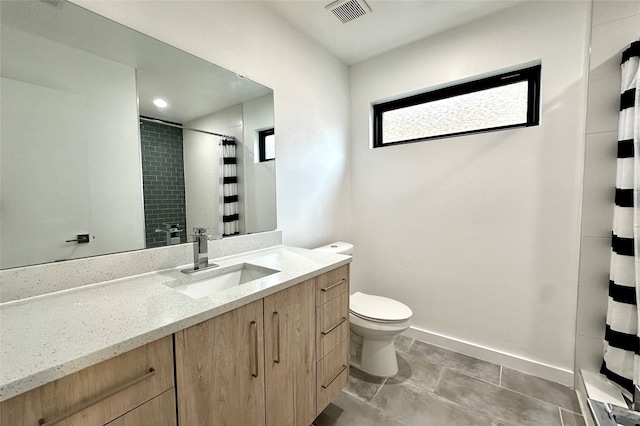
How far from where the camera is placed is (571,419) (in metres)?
1.45

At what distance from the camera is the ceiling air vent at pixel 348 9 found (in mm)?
1704

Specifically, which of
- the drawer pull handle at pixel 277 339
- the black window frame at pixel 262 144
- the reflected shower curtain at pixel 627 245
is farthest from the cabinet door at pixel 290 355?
the reflected shower curtain at pixel 627 245

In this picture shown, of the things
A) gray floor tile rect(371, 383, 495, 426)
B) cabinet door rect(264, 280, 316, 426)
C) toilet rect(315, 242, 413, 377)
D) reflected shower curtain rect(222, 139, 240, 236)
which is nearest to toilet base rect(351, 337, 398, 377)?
toilet rect(315, 242, 413, 377)

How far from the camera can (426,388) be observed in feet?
5.59

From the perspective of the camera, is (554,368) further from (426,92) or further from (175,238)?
(175,238)

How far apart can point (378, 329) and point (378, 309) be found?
0.15 m

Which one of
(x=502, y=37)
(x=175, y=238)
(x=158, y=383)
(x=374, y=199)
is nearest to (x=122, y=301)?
(x=158, y=383)

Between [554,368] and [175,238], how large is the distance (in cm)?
251

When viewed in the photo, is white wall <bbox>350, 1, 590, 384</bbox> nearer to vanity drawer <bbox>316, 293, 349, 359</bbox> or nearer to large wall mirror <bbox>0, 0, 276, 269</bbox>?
vanity drawer <bbox>316, 293, 349, 359</bbox>

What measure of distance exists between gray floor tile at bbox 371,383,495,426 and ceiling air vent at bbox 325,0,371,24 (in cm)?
253

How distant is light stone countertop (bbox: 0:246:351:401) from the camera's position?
564mm

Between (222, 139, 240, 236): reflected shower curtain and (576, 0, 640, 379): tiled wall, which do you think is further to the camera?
(222, 139, 240, 236): reflected shower curtain

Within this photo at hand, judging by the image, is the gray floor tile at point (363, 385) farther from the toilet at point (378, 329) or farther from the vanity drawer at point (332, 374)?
the vanity drawer at point (332, 374)

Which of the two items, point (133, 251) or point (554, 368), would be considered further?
point (554, 368)
